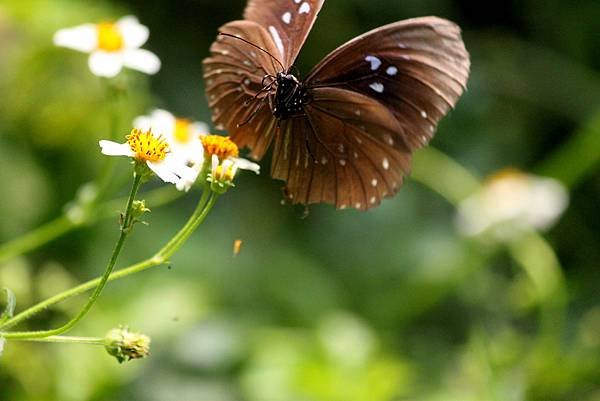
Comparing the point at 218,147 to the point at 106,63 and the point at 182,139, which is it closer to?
the point at 182,139

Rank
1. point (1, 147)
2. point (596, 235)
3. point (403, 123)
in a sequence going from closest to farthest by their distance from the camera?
point (403, 123), point (1, 147), point (596, 235)

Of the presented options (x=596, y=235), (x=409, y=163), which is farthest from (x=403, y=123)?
(x=596, y=235)

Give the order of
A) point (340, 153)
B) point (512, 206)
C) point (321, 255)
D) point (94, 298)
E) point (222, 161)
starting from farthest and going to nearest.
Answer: point (321, 255), point (512, 206), point (340, 153), point (222, 161), point (94, 298)

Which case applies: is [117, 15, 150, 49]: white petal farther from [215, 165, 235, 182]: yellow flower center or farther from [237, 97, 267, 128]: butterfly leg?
[215, 165, 235, 182]: yellow flower center

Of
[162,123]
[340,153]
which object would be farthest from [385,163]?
[162,123]

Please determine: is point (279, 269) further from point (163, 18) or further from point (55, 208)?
point (163, 18)

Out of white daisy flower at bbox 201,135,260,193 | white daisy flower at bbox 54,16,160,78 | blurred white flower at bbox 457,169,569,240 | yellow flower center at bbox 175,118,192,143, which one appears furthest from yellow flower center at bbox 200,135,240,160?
blurred white flower at bbox 457,169,569,240

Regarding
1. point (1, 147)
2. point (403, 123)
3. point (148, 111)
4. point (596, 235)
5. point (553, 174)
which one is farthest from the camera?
point (596, 235)
